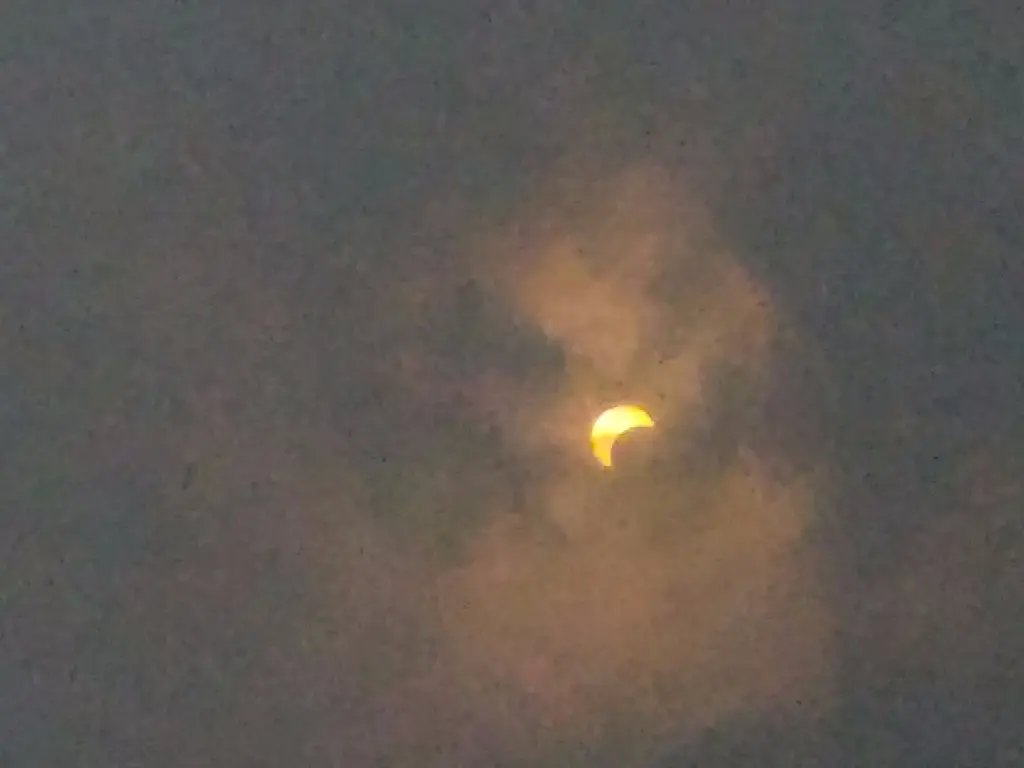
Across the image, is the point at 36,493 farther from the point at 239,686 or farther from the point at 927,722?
the point at 927,722

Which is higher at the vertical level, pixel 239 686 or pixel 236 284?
pixel 236 284

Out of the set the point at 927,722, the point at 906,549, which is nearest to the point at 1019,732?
the point at 927,722

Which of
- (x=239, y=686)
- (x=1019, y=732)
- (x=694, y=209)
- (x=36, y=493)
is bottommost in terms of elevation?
(x=1019, y=732)

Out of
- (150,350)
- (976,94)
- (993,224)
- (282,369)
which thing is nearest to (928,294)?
(993,224)
